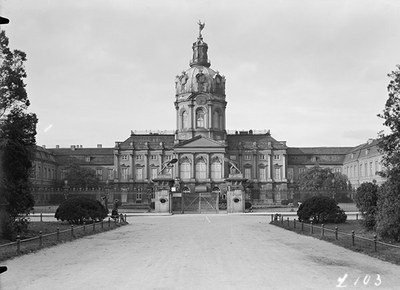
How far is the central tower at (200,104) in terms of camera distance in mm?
86812

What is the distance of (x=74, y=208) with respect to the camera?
2911 cm

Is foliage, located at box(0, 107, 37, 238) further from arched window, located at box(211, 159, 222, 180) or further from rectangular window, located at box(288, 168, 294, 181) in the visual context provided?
rectangular window, located at box(288, 168, 294, 181)

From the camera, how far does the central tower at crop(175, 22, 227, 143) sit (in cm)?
8681

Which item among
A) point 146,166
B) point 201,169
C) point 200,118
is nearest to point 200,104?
point 200,118

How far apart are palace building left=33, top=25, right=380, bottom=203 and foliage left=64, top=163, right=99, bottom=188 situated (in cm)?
375

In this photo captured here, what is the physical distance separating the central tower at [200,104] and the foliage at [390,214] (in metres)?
68.3

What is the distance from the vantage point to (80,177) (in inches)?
3211

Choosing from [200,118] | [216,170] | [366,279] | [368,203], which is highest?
[200,118]

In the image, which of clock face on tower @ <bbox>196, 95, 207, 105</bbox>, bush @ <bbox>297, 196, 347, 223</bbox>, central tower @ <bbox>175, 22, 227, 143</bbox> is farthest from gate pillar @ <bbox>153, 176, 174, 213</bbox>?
clock face on tower @ <bbox>196, 95, 207, 105</bbox>

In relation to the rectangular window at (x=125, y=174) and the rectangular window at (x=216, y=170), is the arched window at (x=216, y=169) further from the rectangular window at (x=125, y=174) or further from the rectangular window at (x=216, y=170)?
the rectangular window at (x=125, y=174)

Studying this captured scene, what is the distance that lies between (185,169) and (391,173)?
68025 millimetres

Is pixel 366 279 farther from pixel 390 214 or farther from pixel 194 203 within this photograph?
pixel 194 203

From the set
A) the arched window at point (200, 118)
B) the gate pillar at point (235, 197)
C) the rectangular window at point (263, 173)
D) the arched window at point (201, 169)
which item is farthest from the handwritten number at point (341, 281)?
the rectangular window at point (263, 173)

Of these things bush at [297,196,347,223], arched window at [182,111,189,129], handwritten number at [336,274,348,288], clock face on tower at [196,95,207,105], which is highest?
clock face on tower at [196,95,207,105]
